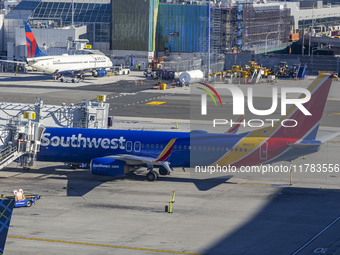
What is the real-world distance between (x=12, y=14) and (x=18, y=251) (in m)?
132

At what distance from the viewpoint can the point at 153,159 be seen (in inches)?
2247

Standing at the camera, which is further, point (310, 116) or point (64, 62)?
point (64, 62)

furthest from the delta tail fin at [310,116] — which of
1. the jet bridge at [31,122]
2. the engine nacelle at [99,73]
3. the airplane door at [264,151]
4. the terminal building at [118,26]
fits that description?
the terminal building at [118,26]

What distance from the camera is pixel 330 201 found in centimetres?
5247

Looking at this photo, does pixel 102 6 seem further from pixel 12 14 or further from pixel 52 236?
pixel 52 236

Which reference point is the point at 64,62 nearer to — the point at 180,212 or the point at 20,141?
the point at 20,141

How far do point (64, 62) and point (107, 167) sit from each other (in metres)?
86.1

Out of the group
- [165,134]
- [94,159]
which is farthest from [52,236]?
[165,134]

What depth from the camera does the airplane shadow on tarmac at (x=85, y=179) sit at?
5606 centimetres

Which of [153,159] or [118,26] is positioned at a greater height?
[118,26]

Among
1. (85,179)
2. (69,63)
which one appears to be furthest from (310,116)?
(69,63)

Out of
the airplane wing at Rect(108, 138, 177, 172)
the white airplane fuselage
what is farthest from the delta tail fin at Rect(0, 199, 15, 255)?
the white airplane fuselage

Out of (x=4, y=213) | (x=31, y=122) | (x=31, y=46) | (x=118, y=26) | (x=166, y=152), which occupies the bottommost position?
(x=166, y=152)

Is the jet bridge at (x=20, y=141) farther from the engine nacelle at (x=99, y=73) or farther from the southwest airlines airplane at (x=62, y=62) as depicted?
the engine nacelle at (x=99, y=73)
